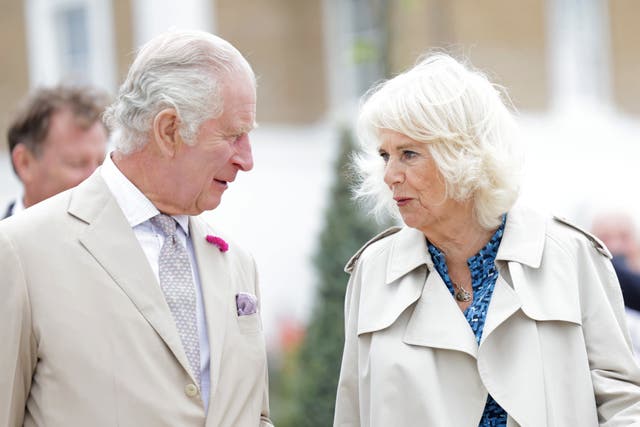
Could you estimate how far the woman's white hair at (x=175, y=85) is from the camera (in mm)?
3314

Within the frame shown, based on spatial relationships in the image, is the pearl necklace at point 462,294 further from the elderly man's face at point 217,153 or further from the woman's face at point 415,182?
the elderly man's face at point 217,153

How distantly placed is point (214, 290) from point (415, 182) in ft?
2.47

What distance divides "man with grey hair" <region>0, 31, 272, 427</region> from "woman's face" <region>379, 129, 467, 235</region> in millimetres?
492

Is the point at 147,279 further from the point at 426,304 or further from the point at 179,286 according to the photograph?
the point at 426,304

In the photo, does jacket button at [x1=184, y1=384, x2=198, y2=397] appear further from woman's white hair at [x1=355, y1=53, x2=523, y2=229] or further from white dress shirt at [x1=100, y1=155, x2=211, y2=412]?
woman's white hair at [x1=355, y1=53, x2=523, y2=229]

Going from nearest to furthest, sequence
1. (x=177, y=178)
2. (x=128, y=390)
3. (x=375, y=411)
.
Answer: (x=128, y=390), (x=177, y=178), (x=375, y=411)

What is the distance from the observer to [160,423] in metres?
3.13

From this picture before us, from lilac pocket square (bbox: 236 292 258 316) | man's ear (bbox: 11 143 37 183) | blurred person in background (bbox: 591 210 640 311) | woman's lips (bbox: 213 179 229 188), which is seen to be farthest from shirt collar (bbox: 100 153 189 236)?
blurred person in background (bbox: 591 210 640 311)

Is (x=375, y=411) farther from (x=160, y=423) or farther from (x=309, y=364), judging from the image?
(x=309, y=364)

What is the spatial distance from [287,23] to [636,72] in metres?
5.54

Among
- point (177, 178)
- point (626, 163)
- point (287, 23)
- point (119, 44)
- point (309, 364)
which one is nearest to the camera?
point (177, 178)

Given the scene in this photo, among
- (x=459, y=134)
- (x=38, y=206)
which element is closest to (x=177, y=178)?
(x=38, y=206)

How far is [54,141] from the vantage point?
14.5ft

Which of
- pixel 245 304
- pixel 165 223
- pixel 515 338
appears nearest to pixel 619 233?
pixel 515 338
